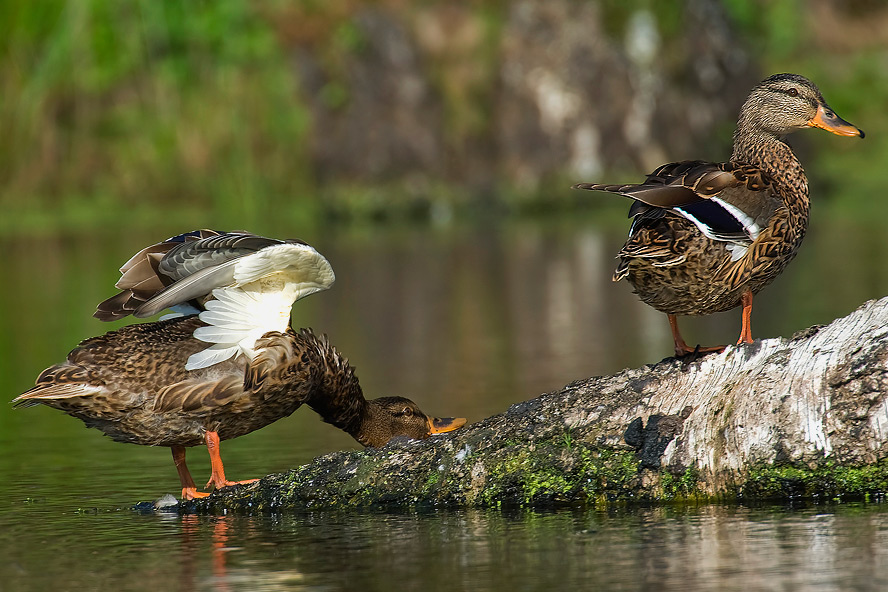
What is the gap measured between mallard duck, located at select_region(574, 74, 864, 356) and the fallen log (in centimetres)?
42

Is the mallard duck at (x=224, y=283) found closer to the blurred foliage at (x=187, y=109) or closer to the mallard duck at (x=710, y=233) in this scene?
the mallard duck at (x=710, y=233)

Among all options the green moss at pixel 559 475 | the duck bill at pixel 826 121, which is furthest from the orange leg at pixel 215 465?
the duck bill at pixel 826 121

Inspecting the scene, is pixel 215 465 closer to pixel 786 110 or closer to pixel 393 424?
pixel 393 424

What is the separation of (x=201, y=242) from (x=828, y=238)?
49.2 feet

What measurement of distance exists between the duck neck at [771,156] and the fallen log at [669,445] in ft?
2.95

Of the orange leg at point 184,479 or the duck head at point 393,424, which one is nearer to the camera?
the orange leg at point 184,479

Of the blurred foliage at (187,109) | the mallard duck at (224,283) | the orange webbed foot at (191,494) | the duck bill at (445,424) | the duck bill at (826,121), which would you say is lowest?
the orange webbed foot at (191,494)

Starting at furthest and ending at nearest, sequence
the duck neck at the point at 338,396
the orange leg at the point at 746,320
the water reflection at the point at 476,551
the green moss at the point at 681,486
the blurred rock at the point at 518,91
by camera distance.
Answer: the blurred rock at the point at 518,91
the duck neck at the point at 338,396
the orange leg at the point at 746,320
the green moss at the point at 681,486
the water reflection at the point at 476,551

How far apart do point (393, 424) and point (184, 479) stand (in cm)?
132

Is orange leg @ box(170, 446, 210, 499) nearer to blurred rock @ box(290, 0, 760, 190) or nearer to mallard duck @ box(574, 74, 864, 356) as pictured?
mallard duck @ box(574, 74, 864, 356)

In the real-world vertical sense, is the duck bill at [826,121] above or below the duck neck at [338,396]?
above

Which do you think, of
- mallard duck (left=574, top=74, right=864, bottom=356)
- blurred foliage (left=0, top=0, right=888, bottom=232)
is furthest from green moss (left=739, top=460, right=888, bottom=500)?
blurred foliage (left=0, top=0, right=888, bottom=232)

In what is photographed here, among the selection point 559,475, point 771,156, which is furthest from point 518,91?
point 559,475

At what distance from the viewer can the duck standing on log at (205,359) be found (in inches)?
280
